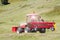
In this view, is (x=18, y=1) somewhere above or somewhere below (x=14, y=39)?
above

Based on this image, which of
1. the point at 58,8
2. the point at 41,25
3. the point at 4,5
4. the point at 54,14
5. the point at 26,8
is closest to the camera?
the point at 41,25

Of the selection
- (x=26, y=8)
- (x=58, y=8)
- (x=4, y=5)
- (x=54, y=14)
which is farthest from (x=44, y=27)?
(x=4, y=5)

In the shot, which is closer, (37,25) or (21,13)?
(37,25)

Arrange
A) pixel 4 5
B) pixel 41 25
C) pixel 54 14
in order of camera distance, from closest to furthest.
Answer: pixel 41 25 < pixel 54 14 < pixel 4 5

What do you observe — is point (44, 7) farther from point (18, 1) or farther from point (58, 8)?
point (18, 1)

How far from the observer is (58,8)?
195 feet

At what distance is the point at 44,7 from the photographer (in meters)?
62.0

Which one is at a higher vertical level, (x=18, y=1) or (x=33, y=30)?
(x=18, y=1)

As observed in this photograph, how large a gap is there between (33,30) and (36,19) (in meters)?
1.24

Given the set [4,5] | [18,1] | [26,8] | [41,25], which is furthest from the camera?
[18,1]

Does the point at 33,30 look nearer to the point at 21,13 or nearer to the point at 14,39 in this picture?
the point at 14,39

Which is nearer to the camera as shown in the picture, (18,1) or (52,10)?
(52,10)

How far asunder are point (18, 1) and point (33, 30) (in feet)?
176

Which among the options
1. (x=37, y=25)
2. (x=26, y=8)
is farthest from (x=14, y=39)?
(x=26, y=8)
